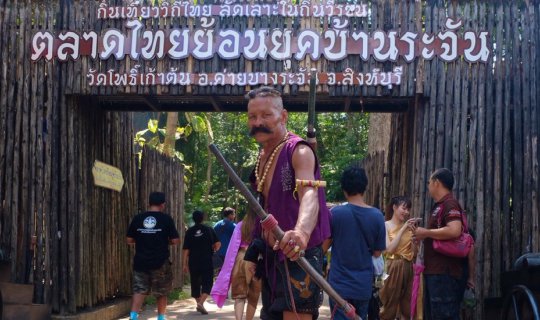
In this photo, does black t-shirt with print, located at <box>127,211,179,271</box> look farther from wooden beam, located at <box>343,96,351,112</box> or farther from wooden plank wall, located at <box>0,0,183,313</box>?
wooden beam, located at <box>343,96,351,112</box>

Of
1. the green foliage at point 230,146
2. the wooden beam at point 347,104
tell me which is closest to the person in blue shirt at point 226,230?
the green foliage at point 230,146

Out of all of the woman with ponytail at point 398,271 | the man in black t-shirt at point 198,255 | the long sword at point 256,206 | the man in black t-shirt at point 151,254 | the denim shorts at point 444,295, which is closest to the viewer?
the long sword at point 256,206

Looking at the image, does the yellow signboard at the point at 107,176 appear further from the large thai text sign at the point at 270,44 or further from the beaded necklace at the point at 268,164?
the beaded necklace at the point at 268,164

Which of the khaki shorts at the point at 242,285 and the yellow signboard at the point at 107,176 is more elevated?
the yellow signboard at the point at 107,176

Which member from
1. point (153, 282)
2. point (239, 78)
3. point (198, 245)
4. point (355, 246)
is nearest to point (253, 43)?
point (239, 78)

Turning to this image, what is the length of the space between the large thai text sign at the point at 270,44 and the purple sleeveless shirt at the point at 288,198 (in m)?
4.77

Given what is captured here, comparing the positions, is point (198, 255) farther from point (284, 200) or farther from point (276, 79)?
point (284, 200)

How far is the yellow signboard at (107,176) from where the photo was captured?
397 inches

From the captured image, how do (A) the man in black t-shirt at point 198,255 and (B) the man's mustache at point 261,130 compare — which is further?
(A) the man in black t-shirt at point 198,255

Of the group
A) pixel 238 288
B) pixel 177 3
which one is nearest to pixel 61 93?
pixel 177 3

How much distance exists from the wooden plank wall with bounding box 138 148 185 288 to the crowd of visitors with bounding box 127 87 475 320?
8.97 feet

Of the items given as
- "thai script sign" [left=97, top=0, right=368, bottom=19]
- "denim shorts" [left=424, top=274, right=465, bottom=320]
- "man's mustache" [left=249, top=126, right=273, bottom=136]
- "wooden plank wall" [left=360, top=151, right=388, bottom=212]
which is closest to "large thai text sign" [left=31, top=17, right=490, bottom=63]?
"thai script sign" [left=97, top=0, right=368, bottom=19]

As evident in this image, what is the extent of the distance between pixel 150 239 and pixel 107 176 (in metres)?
1.45

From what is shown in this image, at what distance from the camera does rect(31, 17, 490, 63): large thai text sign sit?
8.84m
